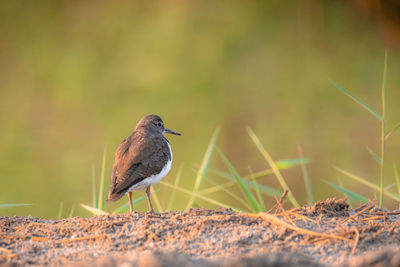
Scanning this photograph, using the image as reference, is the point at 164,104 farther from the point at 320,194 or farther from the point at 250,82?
the point at 320,194

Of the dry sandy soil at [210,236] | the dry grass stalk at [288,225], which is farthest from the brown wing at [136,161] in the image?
the dry grass stalk at [288,225]

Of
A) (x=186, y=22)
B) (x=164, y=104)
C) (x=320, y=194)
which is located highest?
(x=186, y=22)

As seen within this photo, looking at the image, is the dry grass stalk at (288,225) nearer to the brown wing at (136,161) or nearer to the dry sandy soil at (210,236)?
the dry sandy soil at (210,236)

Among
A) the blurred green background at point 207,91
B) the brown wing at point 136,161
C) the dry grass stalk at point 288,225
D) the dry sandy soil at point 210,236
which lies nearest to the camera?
the dry sandy soil at point 210,236

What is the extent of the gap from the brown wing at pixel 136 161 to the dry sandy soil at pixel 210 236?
760 millimetres

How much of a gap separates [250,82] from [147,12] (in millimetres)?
2616

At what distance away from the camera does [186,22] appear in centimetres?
1096

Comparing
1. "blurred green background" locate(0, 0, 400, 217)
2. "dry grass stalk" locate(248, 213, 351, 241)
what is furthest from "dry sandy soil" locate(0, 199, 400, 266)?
"blurred green background" locate(0, 0, 400, 217)

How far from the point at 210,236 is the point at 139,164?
1.42 metres

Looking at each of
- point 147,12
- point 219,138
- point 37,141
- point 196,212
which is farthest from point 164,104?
point 196,212

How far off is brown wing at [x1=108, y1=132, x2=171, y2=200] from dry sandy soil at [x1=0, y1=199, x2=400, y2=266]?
760mm

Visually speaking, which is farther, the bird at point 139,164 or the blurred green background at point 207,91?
the blurred green background at point 207,91

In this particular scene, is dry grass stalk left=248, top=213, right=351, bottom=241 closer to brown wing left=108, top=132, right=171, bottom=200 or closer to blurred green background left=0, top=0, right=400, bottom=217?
brown wing left=108, top=132, right=171, bottom=200

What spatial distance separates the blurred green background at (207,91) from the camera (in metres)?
8.63
